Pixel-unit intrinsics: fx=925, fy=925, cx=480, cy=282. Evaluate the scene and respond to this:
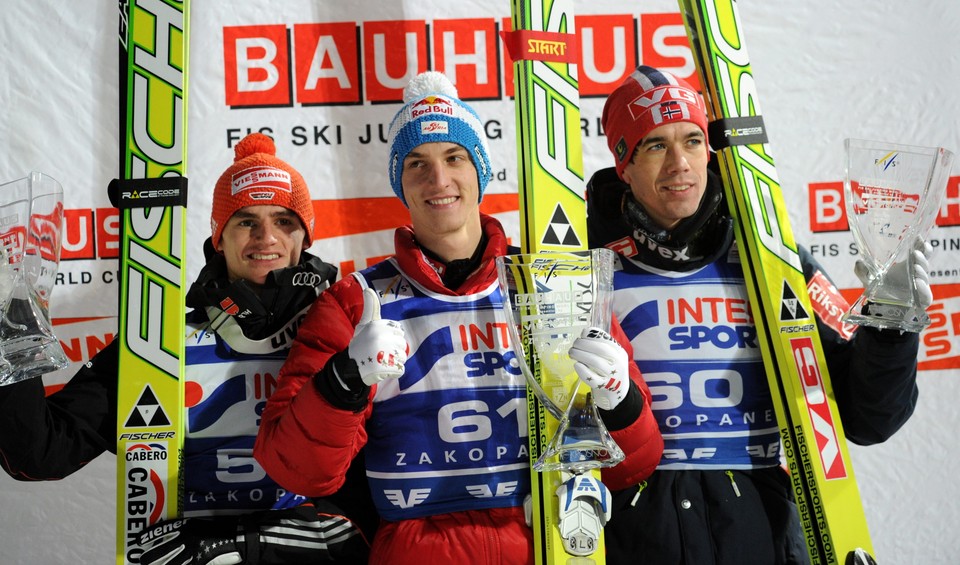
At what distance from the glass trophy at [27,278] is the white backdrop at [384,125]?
90cm

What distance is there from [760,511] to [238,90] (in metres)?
1.83

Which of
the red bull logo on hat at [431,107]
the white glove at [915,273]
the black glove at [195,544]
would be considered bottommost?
the black glove at [195,544]

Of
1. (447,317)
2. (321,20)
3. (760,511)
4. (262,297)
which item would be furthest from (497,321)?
(321,20)

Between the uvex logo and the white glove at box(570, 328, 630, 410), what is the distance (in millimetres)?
656

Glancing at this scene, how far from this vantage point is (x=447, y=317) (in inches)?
75.9

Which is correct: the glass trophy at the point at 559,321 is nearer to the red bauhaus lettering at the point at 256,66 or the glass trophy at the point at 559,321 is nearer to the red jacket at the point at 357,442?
the red jacket at the point at 357,442

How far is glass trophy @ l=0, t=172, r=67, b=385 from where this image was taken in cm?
173

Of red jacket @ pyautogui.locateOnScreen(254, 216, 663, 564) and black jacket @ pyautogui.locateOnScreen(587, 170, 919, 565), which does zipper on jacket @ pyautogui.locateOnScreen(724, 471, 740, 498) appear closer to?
black jacket @ pyautogui.locateOnScreen(587, 170, 919, 565)

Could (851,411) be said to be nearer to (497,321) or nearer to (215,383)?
(497,321)

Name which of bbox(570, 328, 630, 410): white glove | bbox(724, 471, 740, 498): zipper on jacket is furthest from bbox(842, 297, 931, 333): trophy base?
bbox(570, 328, 630, 410): white glove

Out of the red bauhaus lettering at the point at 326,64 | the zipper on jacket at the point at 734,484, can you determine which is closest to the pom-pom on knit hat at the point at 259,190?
the red bauhaus lettering at the point at 326,64

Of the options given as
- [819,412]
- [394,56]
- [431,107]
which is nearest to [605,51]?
[394,56]

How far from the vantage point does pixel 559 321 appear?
166 centimetres

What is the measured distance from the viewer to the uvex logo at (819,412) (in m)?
2.07
